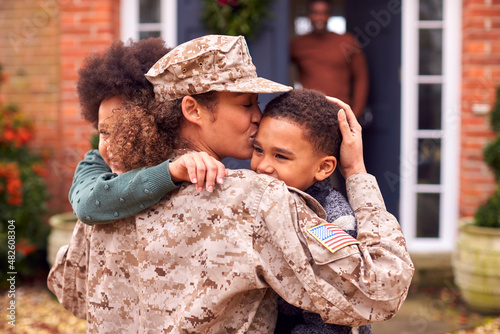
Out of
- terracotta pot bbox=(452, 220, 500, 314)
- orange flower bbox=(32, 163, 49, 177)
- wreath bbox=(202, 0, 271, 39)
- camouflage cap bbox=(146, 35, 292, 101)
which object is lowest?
terracotta pot bbox=(452, 220, 500, 314)

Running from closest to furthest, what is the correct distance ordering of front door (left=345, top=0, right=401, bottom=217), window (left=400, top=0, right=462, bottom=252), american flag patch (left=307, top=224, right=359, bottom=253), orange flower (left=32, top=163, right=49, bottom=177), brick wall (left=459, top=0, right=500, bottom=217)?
american flag patch (left=307, top=224, right=359, bottom=253) → brick wall (left=459, top=0, right=500, bottom=217) → orange flower (left=32, top=163, right=49, bottom=177) → window (left=400, top=0, right=462, bottom=252) → front door (left=345, top=0, right=401, bottom=217)

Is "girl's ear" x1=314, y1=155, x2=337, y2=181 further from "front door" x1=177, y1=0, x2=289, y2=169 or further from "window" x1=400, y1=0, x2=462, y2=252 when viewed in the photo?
"window" x1=400, y1=0, x2=462, y2=252

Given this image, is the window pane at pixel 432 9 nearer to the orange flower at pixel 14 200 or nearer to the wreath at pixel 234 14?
the wreath at pixel 234 14

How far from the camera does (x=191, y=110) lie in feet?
4.51

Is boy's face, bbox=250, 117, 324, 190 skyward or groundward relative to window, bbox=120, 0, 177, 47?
groundward

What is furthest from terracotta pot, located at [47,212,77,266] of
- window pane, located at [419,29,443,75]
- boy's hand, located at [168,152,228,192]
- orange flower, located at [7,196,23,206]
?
window pane, located at [419,29,443,75]

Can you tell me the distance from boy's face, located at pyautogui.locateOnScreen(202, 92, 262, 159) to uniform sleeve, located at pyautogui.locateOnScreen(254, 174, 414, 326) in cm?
26

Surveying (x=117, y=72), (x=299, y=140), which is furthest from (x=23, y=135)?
(x=299, y=140)

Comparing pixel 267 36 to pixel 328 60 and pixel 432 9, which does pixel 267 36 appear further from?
pixel 432 9

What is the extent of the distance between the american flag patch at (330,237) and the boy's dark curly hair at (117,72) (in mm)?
601

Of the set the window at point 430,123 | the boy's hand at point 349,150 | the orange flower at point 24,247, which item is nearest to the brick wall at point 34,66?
the orange flower at point 24,247

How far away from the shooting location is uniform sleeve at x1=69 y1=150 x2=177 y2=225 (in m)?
1.25

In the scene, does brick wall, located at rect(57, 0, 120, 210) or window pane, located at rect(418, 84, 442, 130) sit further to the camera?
window pane, located at rect(418, 84, 442, 130)

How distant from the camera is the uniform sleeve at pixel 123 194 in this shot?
4.09 feet
